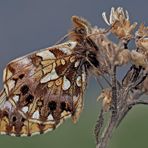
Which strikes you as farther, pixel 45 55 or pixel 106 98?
pixel 45 55

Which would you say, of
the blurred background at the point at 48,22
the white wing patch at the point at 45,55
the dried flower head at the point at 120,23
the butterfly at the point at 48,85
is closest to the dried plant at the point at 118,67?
the dried flower head at the point at 120,23

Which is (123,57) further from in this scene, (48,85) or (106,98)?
(48,85)

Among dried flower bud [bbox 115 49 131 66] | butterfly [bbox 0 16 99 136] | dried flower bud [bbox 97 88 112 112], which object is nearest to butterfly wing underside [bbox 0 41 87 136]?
butterfly [bbox 0 16 99 136]

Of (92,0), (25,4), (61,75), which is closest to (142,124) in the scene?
(61,75)

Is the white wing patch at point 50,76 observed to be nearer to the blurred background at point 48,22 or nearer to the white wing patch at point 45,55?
the white wing patch at point 45,55

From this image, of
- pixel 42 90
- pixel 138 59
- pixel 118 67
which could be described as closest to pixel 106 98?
pixel 118 67

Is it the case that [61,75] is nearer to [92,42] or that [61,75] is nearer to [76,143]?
[92,42]
